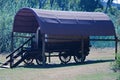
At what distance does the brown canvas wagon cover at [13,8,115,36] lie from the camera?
26.0m

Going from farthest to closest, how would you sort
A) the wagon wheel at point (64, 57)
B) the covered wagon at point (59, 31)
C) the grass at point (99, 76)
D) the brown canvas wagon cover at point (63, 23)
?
the wagon wheel at point (64, 57)
the covered wagon at point (59, 31)
the brown canvas wagon cover at point (63, 23)
the grass at point (99, 76)

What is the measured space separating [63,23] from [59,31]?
71cm

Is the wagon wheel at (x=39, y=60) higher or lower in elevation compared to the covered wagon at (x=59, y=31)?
lower

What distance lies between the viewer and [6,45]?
39.7 metres

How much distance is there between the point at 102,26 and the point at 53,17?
4.40 metres

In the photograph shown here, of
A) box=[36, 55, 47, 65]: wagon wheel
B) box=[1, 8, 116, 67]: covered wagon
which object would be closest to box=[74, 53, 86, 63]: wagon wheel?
box=[1, 8, 116, 67]: covered wagon

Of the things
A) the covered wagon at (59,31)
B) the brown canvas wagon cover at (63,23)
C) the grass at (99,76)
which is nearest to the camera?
the grass at (99,76)

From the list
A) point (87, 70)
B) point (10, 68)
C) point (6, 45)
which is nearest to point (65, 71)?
point (87, 70)

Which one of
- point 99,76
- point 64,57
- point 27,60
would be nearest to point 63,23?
point 64,57

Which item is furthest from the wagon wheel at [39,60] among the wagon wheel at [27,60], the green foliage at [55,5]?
the green foliage at [55,5]

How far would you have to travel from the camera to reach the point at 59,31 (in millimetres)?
26641

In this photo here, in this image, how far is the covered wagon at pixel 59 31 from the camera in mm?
26203

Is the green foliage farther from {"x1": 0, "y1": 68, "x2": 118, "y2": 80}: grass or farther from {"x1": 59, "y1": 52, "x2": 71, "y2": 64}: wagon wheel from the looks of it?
{"x1": 0, "y1": 68, "x2": 118, "y2": 80}: grass

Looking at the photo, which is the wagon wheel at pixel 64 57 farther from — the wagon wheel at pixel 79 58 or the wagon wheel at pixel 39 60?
the wagon wheel at pixel 39 60
